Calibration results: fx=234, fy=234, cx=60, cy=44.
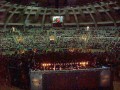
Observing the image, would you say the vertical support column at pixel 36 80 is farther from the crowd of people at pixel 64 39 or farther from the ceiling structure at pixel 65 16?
the ceiling structure at pixel 65 16

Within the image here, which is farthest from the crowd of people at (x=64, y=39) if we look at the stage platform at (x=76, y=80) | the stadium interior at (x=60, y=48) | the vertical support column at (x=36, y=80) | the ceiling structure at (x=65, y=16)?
the vertical support column at (x=36, y=80)

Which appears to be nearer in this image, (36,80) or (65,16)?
(36,80)

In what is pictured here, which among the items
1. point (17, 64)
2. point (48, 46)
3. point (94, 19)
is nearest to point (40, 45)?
point (48, 46)

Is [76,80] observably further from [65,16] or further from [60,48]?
[65,16]

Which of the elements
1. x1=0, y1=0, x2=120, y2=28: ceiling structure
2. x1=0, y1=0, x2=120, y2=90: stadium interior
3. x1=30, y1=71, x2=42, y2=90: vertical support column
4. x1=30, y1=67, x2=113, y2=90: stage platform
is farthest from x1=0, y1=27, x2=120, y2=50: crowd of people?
x1=30, y1=71, x2=42, y2=90: vertical support column

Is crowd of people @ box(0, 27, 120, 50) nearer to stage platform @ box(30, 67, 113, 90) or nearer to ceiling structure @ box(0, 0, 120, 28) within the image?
ceiling structure @ box(0, 0, 120, 28)

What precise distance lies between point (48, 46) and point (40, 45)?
3.73ft

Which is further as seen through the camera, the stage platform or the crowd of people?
the crowd of people

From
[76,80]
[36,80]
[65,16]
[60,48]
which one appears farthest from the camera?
[65,16]

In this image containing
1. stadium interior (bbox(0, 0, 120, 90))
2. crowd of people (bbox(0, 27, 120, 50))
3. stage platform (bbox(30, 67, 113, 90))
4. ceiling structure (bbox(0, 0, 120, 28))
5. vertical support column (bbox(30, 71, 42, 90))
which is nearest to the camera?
vertical support column (bbox(30, 71, 42, 90))

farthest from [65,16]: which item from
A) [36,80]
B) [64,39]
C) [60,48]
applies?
[36,80]

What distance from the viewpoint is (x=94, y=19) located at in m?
42.7

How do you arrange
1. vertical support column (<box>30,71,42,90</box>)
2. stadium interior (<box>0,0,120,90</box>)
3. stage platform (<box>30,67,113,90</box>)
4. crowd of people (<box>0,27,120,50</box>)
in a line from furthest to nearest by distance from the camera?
crowd of people (<box>0,27,120,50</box>) < stadium interior (<box>0,0,120,90</box>) < stage platform (<box>30,67,113,90</box>) < vertical support column (<box>30,71,42,90</box>)

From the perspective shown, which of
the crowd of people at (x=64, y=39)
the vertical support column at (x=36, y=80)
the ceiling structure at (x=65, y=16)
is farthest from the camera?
the ceiling structure at (x=65, y=16)
